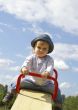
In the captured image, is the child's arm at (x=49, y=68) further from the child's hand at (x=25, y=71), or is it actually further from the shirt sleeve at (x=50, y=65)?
the child's hand at (x=25, y=71)

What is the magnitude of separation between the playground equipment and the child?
0.56 feet

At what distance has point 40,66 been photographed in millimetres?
10188

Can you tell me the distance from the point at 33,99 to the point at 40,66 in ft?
4.45

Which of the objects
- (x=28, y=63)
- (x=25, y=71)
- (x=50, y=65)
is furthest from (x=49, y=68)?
(x=25, y=71)

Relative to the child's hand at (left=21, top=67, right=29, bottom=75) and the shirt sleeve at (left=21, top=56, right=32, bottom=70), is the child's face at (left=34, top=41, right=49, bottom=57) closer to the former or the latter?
the shirt sleeve at (left=21, top=56, right=32, bottom=70)

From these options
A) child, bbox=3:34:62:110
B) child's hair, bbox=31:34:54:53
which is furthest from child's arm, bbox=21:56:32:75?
child's hair, bbox=31:34:54:53

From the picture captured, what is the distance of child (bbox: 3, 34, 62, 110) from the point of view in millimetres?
9938

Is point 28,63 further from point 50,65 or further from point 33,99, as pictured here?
point 33,99

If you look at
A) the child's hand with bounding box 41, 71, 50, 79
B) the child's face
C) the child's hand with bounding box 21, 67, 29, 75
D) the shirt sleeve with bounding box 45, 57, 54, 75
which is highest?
the child's face

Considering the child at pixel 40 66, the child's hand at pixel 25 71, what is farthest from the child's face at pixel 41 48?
the child's hand at pixel 25 71

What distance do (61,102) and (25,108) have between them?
186 cm

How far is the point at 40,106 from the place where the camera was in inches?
337

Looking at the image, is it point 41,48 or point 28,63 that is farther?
point 28,63

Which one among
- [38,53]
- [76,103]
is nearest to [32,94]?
[38,53]
